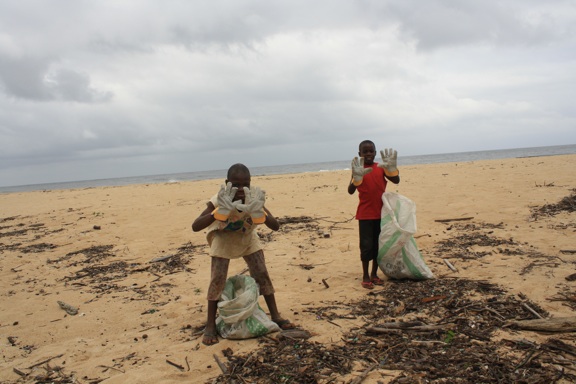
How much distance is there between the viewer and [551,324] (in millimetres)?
2926

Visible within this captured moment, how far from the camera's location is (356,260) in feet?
18.6

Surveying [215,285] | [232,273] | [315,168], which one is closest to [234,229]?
[215,285]

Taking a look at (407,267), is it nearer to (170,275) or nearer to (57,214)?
(170,275)

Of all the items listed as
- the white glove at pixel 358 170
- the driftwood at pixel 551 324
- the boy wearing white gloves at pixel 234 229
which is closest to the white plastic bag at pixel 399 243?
the white glove at pixel 358 170

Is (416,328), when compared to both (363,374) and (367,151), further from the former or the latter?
(367,151)

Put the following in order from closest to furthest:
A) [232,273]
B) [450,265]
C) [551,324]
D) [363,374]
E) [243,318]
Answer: [363,374]
[551,324]
[243,318]
[450,265]
[232,273]

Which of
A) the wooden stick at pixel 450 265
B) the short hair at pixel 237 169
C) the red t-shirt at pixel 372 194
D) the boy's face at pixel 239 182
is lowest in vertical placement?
the wooden stick at pixel 450 265

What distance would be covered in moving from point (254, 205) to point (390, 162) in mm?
1923

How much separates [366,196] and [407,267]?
95 cm

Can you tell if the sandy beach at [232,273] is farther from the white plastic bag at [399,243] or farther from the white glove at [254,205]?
the white glove at [254,205]

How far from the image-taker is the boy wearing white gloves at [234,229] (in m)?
3.24

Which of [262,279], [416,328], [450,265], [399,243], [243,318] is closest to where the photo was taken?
[416,328]

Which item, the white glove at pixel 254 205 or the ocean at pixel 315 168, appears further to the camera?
the ocean at pixel 315 168

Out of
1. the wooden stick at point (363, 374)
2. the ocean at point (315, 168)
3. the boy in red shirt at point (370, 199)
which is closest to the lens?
the wooden stick at point (363, 374)
